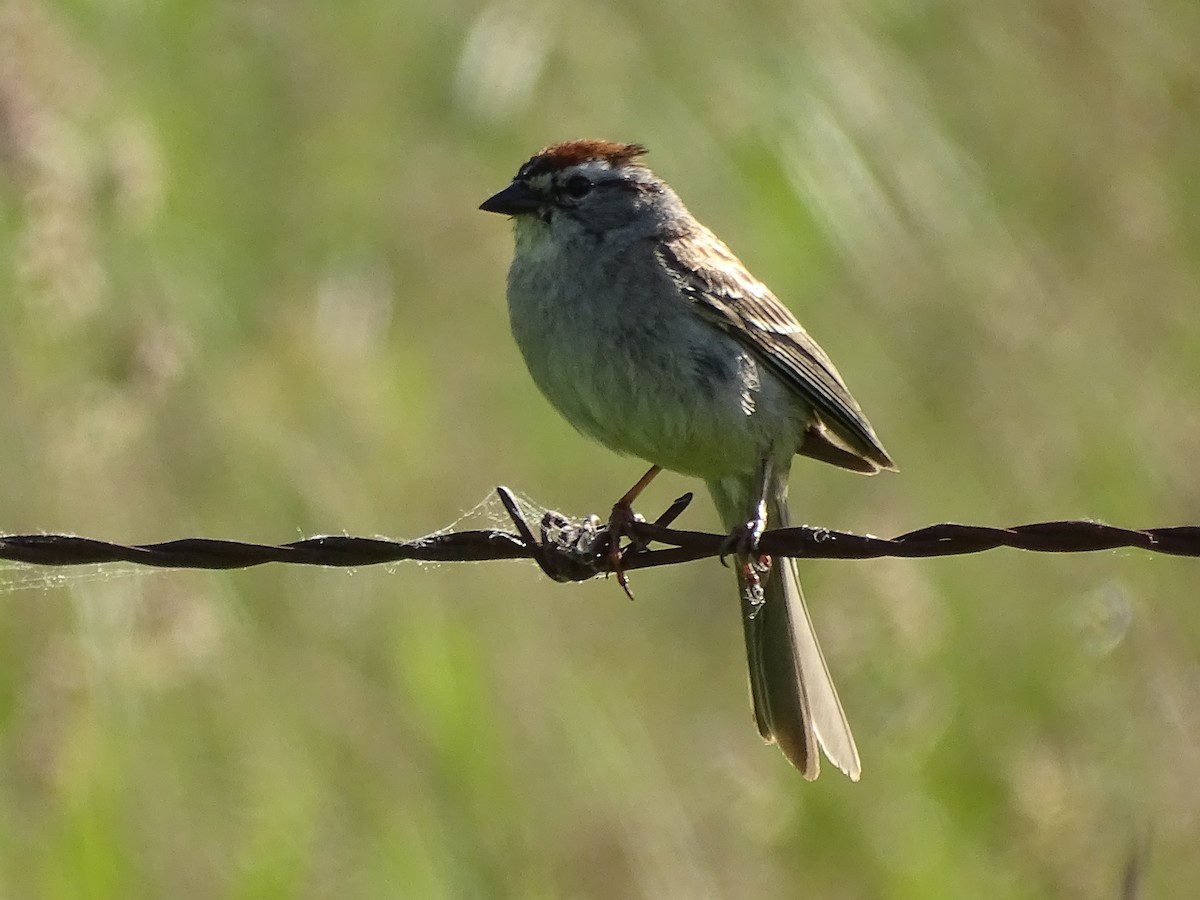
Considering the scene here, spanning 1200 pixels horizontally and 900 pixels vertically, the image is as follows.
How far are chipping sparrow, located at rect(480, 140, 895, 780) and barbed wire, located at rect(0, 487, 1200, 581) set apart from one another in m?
0.47

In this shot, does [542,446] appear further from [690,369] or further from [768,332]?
[690,369]

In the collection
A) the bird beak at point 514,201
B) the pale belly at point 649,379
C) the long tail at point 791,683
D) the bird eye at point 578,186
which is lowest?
the long tail at point 791,683

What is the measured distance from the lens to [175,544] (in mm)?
2350

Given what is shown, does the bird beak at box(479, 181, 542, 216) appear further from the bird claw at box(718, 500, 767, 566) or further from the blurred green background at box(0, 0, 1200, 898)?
the bird claw at box(718, 500, 767, 566)

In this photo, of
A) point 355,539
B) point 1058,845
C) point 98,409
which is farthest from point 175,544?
point 1058,845

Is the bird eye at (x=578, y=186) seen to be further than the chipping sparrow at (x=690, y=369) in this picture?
Yes

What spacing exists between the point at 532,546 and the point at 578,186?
1195mm

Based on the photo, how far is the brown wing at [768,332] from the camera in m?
3.31

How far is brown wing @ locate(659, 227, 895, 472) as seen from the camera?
10.9ft

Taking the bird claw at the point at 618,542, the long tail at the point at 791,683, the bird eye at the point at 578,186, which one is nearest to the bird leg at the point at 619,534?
the bird claw at the point at 618,542

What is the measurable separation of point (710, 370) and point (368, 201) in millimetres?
1793

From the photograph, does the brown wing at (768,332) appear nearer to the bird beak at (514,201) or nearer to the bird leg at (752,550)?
the bird leg at (752,550)

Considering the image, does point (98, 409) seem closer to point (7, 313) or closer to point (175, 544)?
point (7, 313)

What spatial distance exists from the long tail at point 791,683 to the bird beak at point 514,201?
2.82 ft
